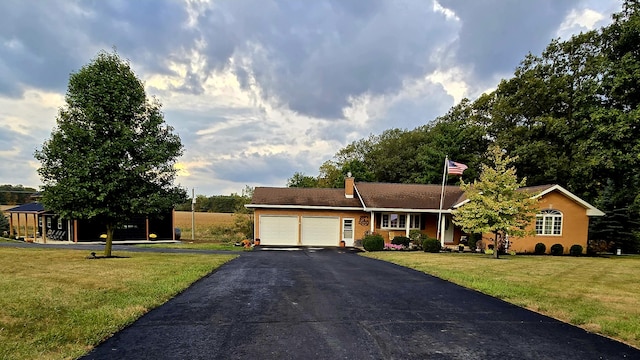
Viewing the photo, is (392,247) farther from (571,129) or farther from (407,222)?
(571,129)

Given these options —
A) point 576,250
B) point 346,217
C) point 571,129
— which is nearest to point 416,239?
point 346,217

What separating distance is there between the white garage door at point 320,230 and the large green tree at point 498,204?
9511mm

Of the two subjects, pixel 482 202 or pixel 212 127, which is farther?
pixel 212 127

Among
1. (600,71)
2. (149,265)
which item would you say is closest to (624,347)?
(149,265)

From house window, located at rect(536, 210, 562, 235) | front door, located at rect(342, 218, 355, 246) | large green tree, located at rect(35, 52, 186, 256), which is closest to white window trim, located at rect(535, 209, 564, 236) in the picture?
house window, located at rect(536, 210, 562, 235)

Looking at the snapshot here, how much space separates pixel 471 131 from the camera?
33.6 m

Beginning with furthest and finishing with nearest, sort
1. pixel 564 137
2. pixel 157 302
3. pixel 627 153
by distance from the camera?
1. pixel 564 137
2. pixel 627 153
3. pixel 157 302

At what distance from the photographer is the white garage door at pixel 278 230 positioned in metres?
24.4

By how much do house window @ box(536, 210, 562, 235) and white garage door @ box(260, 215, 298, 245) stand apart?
15873 millimetres

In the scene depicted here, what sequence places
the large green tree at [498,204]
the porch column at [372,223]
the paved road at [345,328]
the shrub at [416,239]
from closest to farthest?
the paved road at [345,328], the large green tree at [498,204], the shrub at [416,239], the porch column at [372,223]

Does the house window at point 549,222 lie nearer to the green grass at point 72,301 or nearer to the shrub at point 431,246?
the shrub at point 431,246

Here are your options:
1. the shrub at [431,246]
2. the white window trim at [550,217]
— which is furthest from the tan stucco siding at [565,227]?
the shrub at [431,246]

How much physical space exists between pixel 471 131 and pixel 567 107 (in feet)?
25.4

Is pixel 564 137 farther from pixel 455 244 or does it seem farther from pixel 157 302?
pixel 157 302
